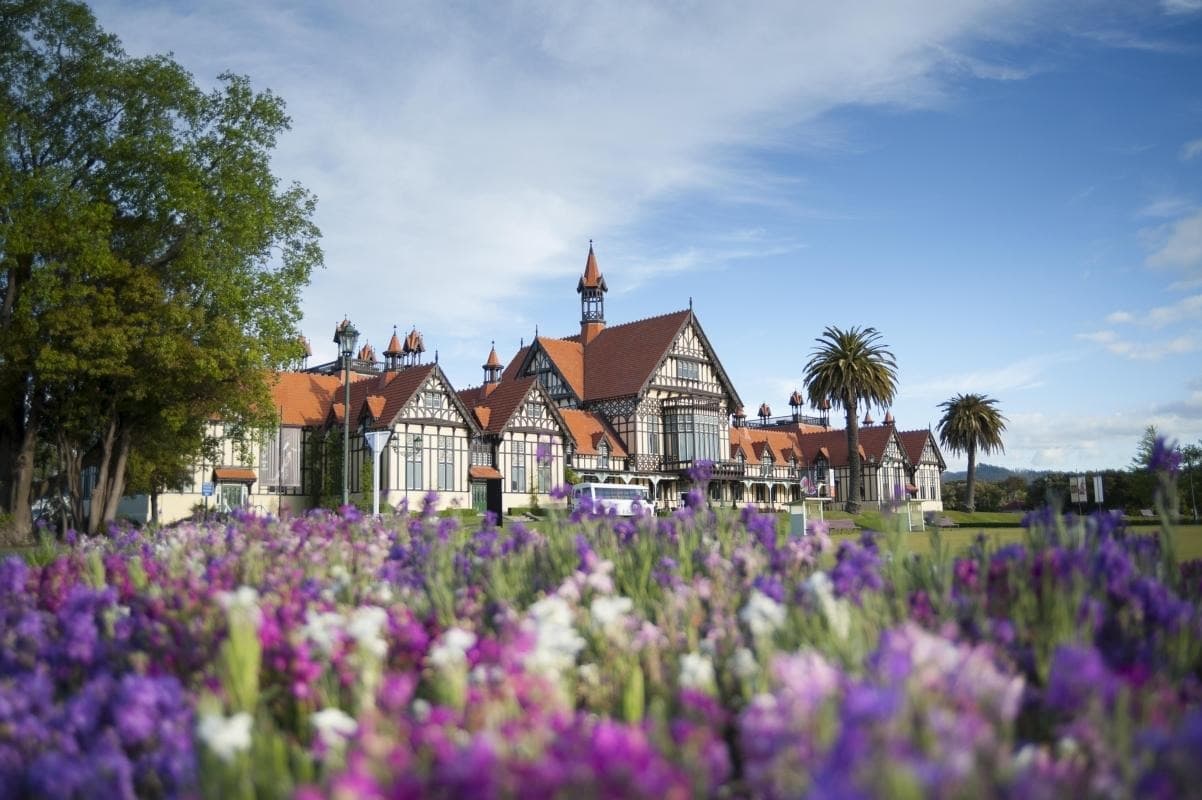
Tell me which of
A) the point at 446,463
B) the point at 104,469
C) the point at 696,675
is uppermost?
the point at 446,463

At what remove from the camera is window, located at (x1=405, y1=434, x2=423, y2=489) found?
2028 inches

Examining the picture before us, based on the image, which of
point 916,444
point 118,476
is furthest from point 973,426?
point 118,476

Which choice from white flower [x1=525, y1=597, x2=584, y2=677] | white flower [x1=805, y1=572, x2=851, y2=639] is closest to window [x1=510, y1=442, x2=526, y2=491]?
white flower [x1=805, y1=572, x2=851, y2=639]

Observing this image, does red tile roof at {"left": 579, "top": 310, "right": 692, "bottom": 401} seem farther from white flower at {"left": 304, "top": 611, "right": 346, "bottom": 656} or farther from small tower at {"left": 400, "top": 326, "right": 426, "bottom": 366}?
white flower at {"left": 304, "top": 611, "right": 346, "bottom": 656}

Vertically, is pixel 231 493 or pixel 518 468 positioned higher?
pixel 518 468

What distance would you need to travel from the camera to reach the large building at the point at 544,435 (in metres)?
52.0

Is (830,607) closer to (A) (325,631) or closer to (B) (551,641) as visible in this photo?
(B) (551,641)

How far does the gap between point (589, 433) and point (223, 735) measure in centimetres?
6050

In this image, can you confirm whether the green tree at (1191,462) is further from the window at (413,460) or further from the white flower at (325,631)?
the white flower at (325,631)

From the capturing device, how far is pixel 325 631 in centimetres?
451

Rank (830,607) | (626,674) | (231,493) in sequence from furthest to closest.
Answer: (231,493), (626,674), (830,607)

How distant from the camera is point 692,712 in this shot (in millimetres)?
3627

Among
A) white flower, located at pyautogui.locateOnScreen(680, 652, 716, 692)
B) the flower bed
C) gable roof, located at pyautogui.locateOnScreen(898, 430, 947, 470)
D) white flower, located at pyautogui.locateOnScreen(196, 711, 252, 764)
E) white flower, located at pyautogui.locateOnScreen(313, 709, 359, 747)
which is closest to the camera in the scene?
the flower bed

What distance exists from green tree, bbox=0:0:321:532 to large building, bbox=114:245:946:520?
17.6ft
